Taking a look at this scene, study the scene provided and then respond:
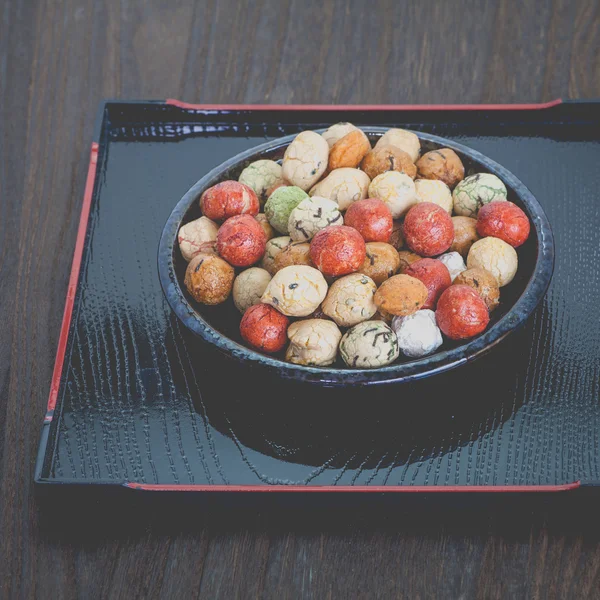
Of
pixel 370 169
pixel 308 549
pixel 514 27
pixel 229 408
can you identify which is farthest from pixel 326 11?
pixel 308 549

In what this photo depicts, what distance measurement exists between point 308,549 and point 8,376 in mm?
425

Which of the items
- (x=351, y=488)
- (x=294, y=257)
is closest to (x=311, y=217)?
(x=294, y=257)

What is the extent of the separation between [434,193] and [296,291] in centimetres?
22

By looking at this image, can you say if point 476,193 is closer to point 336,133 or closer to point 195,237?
point 336,133

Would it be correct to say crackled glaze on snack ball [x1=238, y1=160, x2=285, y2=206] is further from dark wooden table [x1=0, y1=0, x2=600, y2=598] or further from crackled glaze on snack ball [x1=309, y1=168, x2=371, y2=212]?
dark wooden table [x1=0, y1=0, x2=600, y2=598]

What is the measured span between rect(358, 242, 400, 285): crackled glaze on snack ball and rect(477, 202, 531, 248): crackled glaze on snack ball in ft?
0.37

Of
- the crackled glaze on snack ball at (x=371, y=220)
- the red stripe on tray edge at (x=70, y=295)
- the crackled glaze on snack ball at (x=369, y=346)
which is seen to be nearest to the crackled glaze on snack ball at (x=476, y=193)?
the crackled glaze on snack ball at (x=371, y=220)

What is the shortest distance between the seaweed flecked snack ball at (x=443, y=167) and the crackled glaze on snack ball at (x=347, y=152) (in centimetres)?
8

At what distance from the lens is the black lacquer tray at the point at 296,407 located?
74cm

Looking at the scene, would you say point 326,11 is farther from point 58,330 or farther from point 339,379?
point 339,379

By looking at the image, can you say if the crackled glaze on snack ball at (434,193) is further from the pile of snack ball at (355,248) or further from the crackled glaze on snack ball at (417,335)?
the crackled glaze on snack ball at (417,335)

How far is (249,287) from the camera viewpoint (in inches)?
32.3

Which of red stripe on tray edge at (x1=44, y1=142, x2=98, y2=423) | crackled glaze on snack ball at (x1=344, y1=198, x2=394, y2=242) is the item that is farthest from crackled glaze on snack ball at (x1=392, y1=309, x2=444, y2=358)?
red stripe on tray edge at (x1=44, y1=142, x2=98, y2=423)

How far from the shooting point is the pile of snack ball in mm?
760
